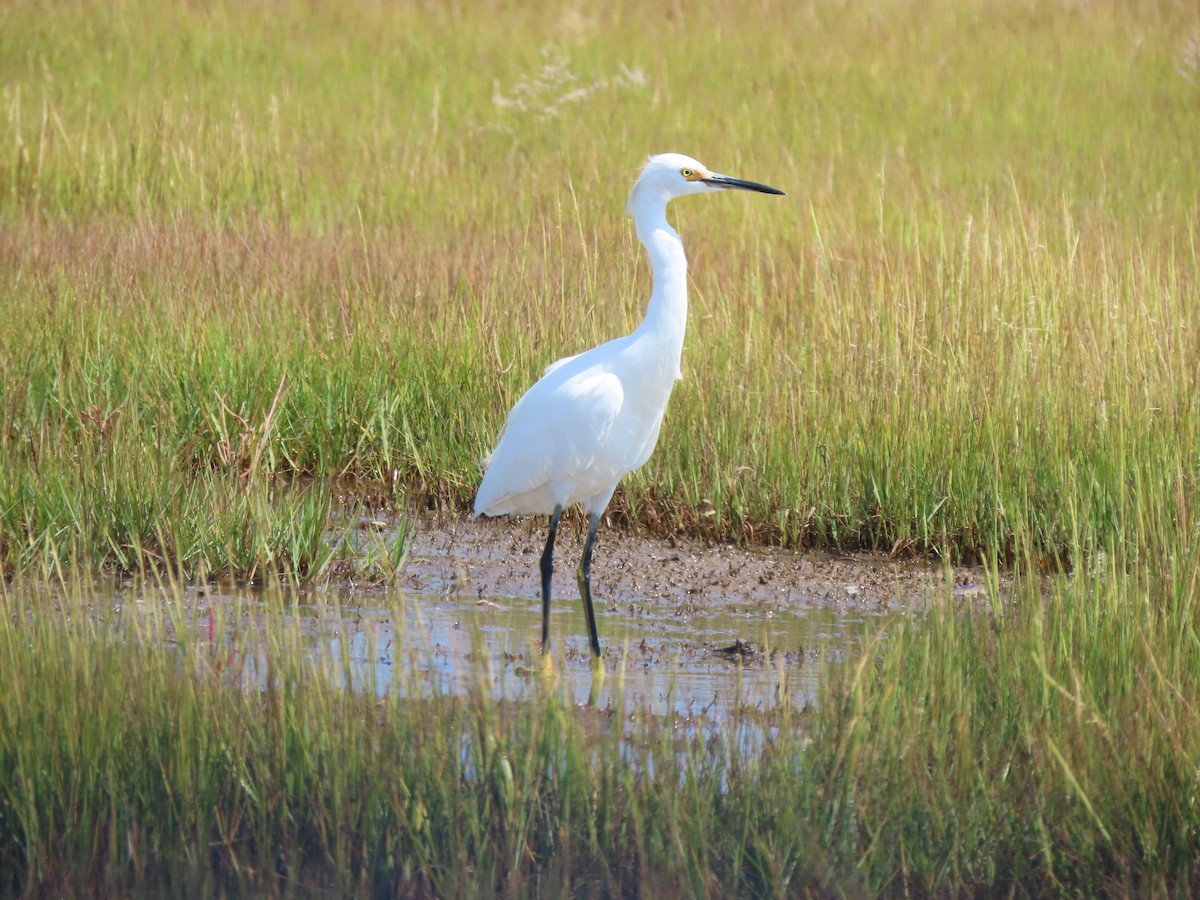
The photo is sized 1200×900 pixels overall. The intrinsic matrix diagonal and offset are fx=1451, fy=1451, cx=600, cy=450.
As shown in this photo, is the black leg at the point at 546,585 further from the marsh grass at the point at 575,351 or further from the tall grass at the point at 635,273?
the tall grass at the point at 635,273

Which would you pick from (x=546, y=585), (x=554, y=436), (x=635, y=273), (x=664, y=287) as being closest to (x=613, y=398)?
(x=554, y=436)

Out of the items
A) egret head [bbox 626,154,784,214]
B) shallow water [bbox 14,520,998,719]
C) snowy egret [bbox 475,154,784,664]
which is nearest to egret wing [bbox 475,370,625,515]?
snowy egret [bbox 475,154,784,664]

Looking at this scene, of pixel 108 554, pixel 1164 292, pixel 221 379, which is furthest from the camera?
pixel 1164 292

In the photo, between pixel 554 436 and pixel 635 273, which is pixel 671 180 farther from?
pixel 635 273

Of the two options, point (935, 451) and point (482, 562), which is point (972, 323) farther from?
point (482, 562)

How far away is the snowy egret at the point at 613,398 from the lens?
14.2ft

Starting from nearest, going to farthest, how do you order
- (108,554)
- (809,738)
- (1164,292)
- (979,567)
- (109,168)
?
(809,738) < (108,554) < (979,567) < (1164,292) < (109,168)

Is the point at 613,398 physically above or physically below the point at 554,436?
above

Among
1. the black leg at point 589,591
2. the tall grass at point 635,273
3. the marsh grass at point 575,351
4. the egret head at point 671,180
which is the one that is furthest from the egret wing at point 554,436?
the tall grass at point 635,273

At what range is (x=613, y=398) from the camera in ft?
14.2

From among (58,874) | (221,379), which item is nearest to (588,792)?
(58,874)

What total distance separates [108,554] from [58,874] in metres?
1.98

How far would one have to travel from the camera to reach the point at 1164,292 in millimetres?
6109

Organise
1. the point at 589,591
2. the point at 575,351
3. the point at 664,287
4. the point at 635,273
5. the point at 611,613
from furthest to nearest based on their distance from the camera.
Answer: the point at 635,273 < the point at 575,351 < the point at 611,613 < the point at 589,591 < the point at 664,287
